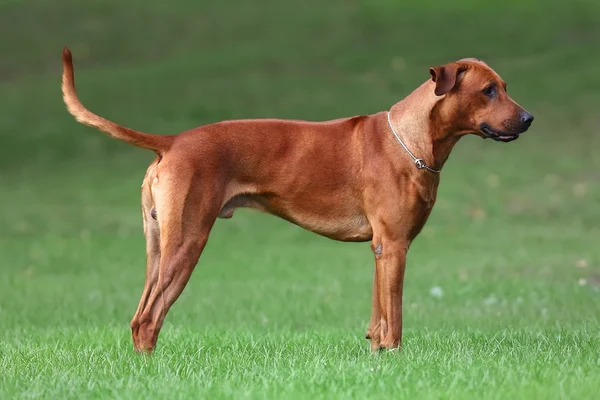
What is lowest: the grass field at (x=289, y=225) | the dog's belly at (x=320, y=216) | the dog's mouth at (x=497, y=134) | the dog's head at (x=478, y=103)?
the grass field at (x=289, y=225)

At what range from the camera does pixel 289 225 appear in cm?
1814

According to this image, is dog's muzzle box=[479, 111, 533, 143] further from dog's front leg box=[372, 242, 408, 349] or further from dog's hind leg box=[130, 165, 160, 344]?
dog's hind leg box=[130, 165, 160, 344]

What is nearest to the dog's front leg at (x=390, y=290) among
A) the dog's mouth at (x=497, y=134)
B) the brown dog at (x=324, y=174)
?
the brown dog at (x=324, y=174)

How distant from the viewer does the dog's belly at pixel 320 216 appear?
7246 millimetres

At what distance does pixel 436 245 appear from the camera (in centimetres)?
1593

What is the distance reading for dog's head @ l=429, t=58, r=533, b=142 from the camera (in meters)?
7.02

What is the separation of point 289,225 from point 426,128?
36.0 feet

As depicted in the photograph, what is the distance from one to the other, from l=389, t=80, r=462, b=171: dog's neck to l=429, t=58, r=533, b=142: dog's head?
69 millimetres

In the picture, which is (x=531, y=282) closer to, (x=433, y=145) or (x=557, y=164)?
(x=433, y=145)

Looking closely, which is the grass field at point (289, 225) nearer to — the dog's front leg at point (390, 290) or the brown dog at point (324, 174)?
the dog's front leg at point (390, 290)

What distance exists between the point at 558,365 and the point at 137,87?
64.9 feet

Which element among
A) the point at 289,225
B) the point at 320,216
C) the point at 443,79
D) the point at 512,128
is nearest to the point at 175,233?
the point at 320,216

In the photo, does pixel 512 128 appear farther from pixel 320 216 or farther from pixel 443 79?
pixel 320 216

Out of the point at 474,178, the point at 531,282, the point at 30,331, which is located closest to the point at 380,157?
the point at 30,331
